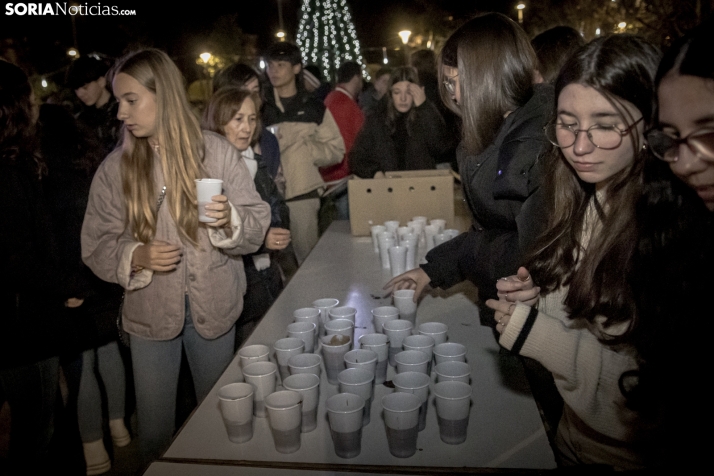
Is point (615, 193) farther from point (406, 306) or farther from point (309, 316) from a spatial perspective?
point (309, 316)

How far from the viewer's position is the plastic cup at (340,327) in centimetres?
207

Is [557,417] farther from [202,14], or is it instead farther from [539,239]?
[202,14]

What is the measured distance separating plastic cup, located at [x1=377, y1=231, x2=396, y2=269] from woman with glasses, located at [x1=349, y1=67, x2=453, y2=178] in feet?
6.03

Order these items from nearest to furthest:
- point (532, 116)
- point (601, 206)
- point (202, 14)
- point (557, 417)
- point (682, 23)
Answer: point (601, 206), point (532, 116), point (557, 417), point (682, 23), point (202, 14)

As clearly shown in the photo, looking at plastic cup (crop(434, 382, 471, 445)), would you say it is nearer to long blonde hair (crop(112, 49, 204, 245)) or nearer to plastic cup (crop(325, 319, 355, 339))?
plastic cup (crop(325, 319, 355, 339))

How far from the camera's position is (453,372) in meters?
1.69

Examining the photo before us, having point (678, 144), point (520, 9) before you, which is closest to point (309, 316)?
point (678, 144)

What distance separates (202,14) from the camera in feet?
83.7

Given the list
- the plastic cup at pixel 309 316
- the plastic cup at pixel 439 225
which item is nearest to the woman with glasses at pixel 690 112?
the plastic cup at pixel 309 316

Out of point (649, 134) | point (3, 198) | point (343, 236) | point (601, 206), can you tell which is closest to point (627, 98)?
point (601, 206)

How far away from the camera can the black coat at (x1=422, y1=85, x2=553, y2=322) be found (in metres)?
1.98

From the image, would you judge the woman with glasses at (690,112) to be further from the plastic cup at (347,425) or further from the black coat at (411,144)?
the black coat at (411,144)

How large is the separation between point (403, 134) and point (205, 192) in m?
3.09

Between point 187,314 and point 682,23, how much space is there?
928cm
